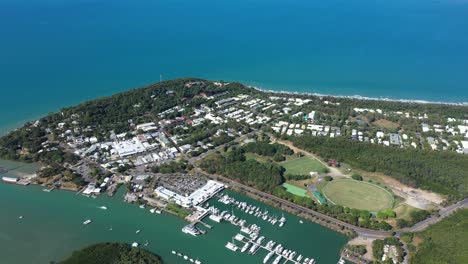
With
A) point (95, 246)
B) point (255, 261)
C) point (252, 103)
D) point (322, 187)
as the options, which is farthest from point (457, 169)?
point (95, 246)

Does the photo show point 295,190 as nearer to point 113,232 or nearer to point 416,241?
point 416,241

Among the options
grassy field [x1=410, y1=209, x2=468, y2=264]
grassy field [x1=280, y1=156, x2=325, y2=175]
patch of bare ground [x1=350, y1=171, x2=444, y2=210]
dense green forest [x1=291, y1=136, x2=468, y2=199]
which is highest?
dense green forest [x1=291, y1=136, x2=468, y2=199]

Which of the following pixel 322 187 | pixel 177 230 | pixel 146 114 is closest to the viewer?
pixel 177 230

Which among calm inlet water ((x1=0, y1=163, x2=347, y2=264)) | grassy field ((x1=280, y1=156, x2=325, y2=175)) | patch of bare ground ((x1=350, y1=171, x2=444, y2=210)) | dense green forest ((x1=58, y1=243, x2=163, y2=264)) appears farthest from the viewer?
grassy field ((x1=280, y1=156, x2=325, y2=175))

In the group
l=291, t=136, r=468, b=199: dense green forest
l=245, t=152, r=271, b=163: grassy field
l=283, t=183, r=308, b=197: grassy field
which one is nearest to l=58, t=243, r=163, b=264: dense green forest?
l=283, t=183, r=308, b=197: grassy field

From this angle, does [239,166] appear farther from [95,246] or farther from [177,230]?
[95,246]

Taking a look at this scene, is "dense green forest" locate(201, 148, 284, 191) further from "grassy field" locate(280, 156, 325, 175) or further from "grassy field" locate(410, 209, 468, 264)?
"grassy field" locate(410, 209, 468, 264)

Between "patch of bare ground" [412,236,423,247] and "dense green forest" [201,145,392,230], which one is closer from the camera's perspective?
"patch of bare ground" [412,236,423,247]
